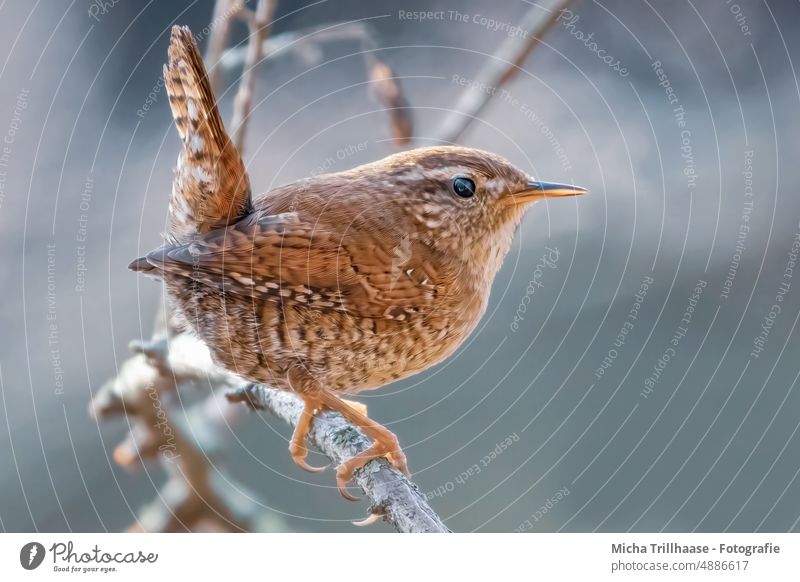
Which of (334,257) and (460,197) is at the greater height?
(460,197)

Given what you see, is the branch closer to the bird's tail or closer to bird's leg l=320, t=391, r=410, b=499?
bird's leg l=320, t=391, r=410, b=499

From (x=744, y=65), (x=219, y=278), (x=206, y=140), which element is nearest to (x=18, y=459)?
(x=219, y=278)

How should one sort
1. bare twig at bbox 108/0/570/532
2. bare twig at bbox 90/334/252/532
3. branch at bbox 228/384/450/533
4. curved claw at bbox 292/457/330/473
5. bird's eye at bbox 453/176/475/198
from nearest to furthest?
1. branch at bbox 228/384/450/533
2. bare twig at bbox 108/0/570/532
3. bird's eye at bbox 453/176/475/198
4. bare twig at bbox 90/334/252/532
5. curved claw at bbox 292/457/330/473

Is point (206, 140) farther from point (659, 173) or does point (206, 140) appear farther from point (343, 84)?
point (659, 173)

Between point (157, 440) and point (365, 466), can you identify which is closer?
point (365, 466)

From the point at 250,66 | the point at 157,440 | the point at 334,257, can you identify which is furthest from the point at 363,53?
the point at 157,440

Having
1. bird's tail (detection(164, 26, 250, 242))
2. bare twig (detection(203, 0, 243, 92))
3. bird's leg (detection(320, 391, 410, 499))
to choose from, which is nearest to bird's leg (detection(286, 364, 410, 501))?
bird's leg (detection(320, 391, 410, 499))

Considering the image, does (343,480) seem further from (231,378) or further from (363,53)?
(363,53)
